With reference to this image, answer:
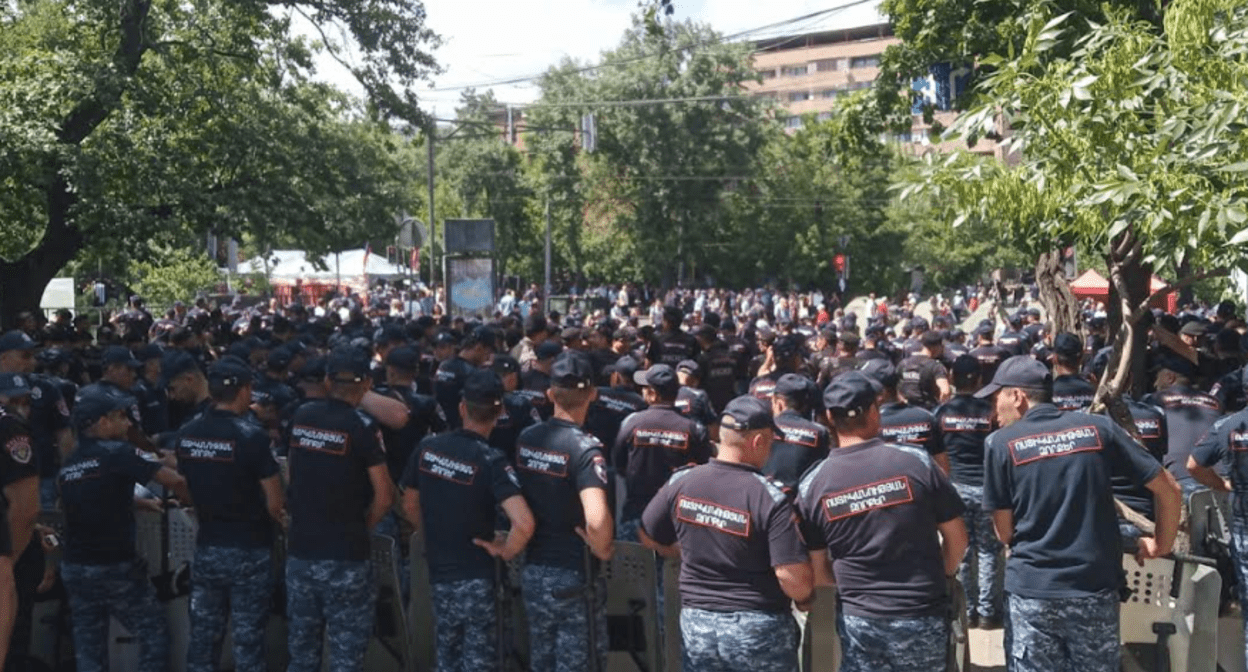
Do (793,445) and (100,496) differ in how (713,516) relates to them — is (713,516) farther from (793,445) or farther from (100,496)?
(100,496)

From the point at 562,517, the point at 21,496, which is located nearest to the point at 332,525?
the point at 562,517

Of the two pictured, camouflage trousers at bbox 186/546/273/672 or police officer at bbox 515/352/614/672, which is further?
camouflage trousers at bbox 186/546/273/672

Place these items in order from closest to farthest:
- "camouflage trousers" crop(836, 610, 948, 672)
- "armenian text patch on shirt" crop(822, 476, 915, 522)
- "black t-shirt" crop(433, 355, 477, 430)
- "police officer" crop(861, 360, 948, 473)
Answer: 1. "armenian text patch on shirt" crop(822, 476, 915, 522)
2. "camouflage trousers" crop(836, 610, 948, 672)
3. "police officer" crop(861, 360, 948, 473)
4. "black t-shirt" crop(433, 355, 477, 430)

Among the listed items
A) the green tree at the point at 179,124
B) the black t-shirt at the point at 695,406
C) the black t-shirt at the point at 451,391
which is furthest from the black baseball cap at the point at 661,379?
the green tree at the point at 179,124

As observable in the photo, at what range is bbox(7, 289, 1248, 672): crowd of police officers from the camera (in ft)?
16.5

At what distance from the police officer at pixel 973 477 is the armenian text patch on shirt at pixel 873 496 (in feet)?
10.3

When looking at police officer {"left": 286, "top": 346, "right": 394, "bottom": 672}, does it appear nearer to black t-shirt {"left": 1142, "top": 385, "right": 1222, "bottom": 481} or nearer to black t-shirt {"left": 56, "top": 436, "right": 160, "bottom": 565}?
black t-shirt {"left": 56, "top": 436, "right": 160, "bottom": 565}

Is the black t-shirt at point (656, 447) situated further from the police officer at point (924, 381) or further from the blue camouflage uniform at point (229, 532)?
the police officer at point (924, 381)

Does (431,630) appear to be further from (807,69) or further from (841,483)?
(807,69)

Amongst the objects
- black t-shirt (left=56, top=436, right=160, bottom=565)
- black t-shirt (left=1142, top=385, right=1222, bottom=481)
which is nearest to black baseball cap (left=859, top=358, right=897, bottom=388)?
black t-shirt (left=1142, top=385, right=1222, bottom=481)

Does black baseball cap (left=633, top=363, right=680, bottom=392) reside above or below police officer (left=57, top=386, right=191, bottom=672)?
above

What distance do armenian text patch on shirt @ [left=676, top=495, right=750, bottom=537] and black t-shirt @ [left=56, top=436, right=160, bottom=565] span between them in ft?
9.79

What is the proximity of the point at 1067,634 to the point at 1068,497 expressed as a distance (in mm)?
577

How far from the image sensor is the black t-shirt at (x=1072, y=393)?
7.60 m
